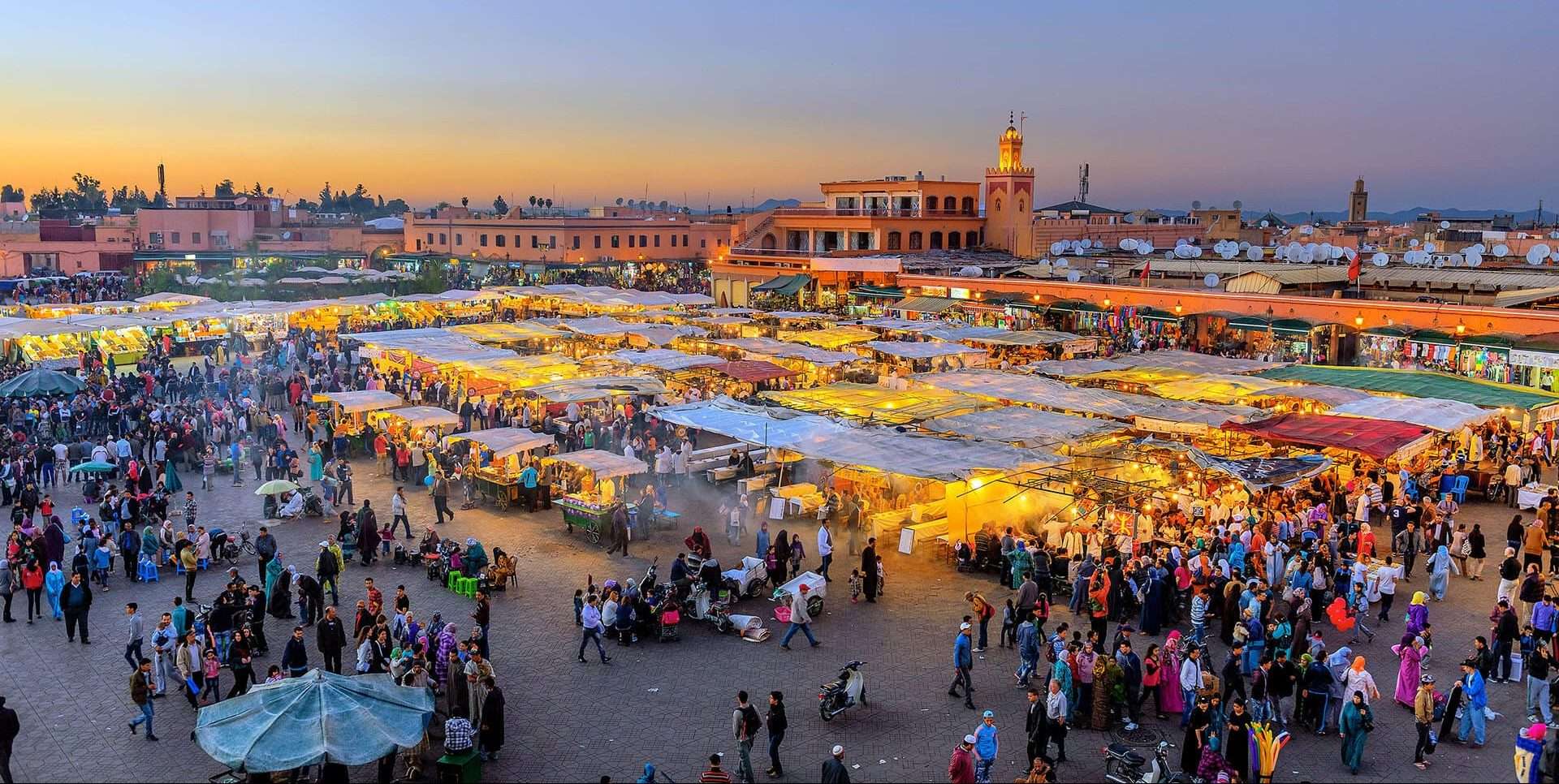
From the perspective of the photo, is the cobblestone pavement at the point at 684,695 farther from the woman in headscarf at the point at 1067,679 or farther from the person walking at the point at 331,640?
the person walking at the point at 331,640

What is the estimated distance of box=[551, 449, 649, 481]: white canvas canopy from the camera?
56.2ft

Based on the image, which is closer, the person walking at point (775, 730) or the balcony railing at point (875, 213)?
the person walking at point (775, 730)

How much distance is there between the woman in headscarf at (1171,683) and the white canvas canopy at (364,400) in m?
15.8

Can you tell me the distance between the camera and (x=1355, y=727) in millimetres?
9703

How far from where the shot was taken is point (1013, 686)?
11695mm

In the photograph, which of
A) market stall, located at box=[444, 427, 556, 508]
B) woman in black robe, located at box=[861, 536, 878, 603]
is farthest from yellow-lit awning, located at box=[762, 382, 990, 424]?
woman in black robe, located at box=[861, 536, 878, 603]

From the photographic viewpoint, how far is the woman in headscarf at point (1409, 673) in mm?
10703

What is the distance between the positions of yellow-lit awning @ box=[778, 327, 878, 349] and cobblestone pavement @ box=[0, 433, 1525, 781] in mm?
14660

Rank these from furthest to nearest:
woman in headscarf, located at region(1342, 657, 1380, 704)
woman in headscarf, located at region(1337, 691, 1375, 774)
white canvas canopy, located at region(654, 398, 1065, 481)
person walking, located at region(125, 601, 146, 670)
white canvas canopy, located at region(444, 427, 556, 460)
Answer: white canvas canopy, located at region(444, 427, 556, 460) < white canvas canopy, located at region(654, 398, 1065, 481) < person walking, located at region(125, 601, 146, 670) < woman in headscarf, located at region(1342, 657, 1380, 704) < woman in headscarf, located at region(1337, 691, 1375, 774)

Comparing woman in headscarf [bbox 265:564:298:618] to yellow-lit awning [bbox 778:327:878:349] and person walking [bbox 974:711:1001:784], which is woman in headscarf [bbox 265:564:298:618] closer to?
person walking [bbox 974:711:1001:784]

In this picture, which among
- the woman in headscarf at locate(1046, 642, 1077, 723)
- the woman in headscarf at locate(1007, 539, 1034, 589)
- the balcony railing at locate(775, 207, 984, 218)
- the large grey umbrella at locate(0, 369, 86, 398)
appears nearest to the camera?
the woman in headscarf at locate(1046, 642, 1077, 723)

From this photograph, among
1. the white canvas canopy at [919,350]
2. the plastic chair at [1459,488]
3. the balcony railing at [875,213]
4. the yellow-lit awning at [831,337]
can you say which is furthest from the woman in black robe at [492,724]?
the balcony railing at [875,213]

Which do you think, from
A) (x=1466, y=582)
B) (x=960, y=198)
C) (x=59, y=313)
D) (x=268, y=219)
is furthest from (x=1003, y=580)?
(x=268, y=219)

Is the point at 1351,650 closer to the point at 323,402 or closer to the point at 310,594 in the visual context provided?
the point at 310,594
